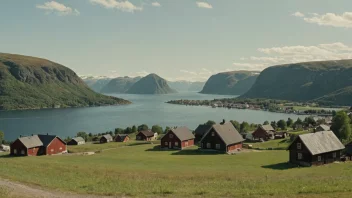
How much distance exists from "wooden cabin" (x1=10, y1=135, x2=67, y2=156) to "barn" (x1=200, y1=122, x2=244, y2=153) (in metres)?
32.8

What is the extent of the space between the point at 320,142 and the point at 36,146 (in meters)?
57.1

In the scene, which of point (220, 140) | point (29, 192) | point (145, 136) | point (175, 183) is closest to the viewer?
point (29, 192)

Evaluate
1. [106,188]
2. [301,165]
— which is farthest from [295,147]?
[106,188]

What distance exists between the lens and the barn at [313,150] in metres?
53.0

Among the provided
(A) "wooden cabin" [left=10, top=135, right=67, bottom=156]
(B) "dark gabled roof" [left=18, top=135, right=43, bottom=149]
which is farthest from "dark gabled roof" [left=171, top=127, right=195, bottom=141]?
(B) "dark gabled roof" [left=18, top=135, right=43, bottom=149]

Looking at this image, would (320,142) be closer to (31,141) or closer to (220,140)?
(220,140)

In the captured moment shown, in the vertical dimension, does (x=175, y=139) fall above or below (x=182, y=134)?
below

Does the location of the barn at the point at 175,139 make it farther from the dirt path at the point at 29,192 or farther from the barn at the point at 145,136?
the dirt path at the point at 29,192

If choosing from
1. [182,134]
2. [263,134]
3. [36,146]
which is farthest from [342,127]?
[36,146]

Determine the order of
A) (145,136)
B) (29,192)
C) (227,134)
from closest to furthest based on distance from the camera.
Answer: (29,192) → (227,134) → (145,136)

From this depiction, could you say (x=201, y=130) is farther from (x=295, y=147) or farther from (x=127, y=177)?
(x=127, y=177)

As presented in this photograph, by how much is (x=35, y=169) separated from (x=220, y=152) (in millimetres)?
38573

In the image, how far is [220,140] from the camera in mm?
72312

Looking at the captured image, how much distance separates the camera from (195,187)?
1204 inches
